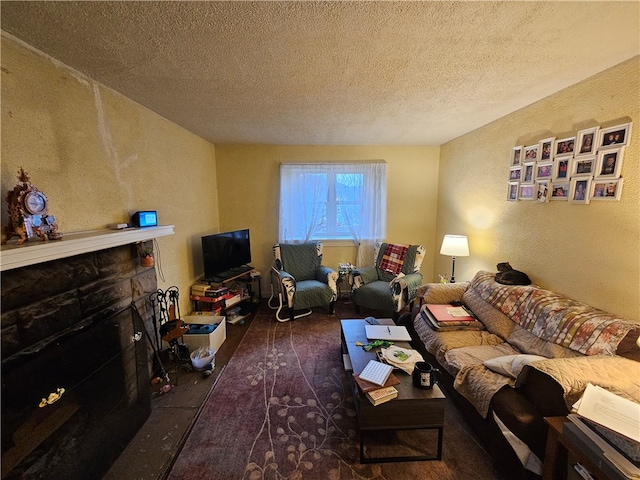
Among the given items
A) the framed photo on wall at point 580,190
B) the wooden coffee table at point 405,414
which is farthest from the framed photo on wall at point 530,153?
the wooden coffee table at point 405,414

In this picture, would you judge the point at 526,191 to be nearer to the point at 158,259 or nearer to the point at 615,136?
the point at 615,136

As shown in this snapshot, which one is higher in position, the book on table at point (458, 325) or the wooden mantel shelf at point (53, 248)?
the wooden mantel shelf at point (53, 248)

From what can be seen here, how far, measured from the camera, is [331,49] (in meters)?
1.43

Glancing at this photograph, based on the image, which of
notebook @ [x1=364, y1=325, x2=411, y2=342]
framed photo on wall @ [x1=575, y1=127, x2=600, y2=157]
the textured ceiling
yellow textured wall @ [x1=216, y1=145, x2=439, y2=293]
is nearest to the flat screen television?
yellow textured wall @ [x1=216, y1=145, x2=439, y2=293]

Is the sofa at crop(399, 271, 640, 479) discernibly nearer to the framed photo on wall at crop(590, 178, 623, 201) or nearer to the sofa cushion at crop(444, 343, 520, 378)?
the sofa cushion at crop(444, 343, 520, 378)

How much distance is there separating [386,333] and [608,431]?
129cm

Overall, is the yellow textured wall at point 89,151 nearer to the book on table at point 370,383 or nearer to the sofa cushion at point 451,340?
the book on table at point 370,383

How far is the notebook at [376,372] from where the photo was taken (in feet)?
5.25

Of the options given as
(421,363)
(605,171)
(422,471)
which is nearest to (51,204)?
(421,363)

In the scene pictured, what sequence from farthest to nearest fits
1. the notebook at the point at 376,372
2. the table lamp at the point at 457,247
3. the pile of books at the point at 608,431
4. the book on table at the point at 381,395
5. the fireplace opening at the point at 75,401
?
the table lamp at the point at 457,247 → the notebook at the point at 376,372 → the book on table at the point at 381,395 → the fireplace opening at the point at 75,401 → the pile of books at the point at 608,431

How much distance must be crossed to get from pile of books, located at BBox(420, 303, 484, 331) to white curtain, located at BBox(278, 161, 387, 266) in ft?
5.51

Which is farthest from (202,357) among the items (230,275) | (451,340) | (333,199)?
(333,199)

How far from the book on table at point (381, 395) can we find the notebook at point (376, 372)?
46mm

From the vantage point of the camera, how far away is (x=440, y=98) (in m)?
2.13
